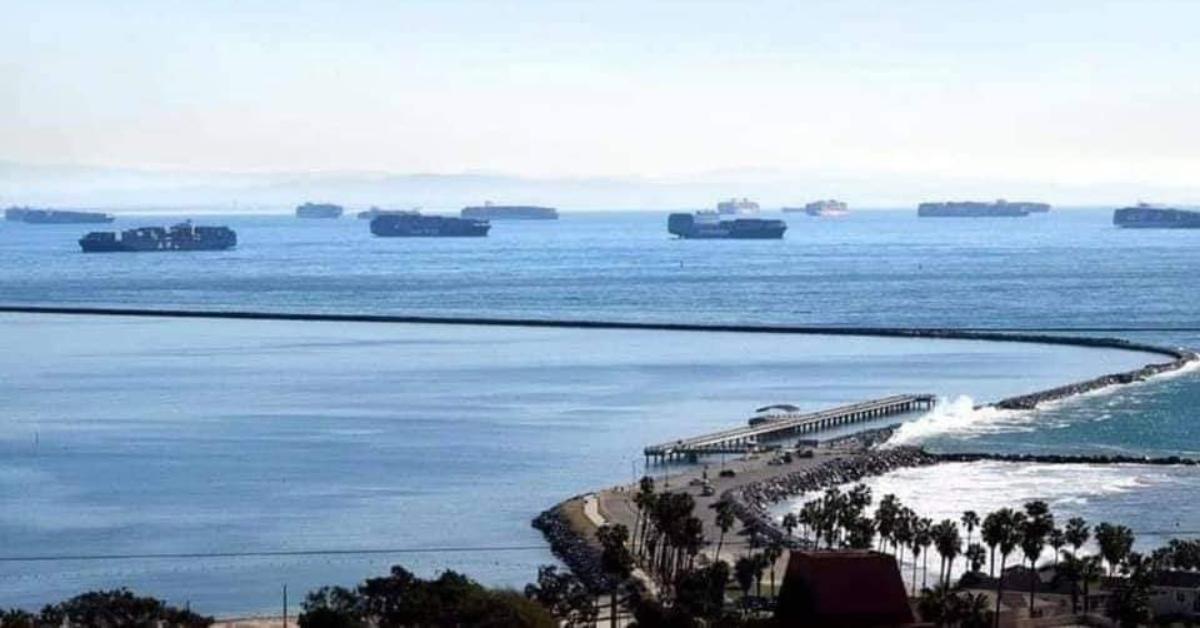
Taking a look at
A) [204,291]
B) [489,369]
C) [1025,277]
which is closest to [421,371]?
[489,369]

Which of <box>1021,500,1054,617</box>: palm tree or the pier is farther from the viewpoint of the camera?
the pier

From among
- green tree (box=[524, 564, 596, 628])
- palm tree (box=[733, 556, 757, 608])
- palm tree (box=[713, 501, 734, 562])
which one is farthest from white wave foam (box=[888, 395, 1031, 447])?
green tree (box=[524, 564, 596, 628])

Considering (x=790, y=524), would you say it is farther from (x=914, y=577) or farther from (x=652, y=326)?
(x=652, y=326)

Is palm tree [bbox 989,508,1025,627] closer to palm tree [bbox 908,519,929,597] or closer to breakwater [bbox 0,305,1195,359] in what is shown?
palm tree [bbox 908,519,929,597]

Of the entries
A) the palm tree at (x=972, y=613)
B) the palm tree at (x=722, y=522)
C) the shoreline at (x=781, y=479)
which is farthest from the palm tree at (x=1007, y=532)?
the palm tree at (x=722, y=522)

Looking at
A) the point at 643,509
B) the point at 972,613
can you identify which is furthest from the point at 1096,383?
the point at 972,613
